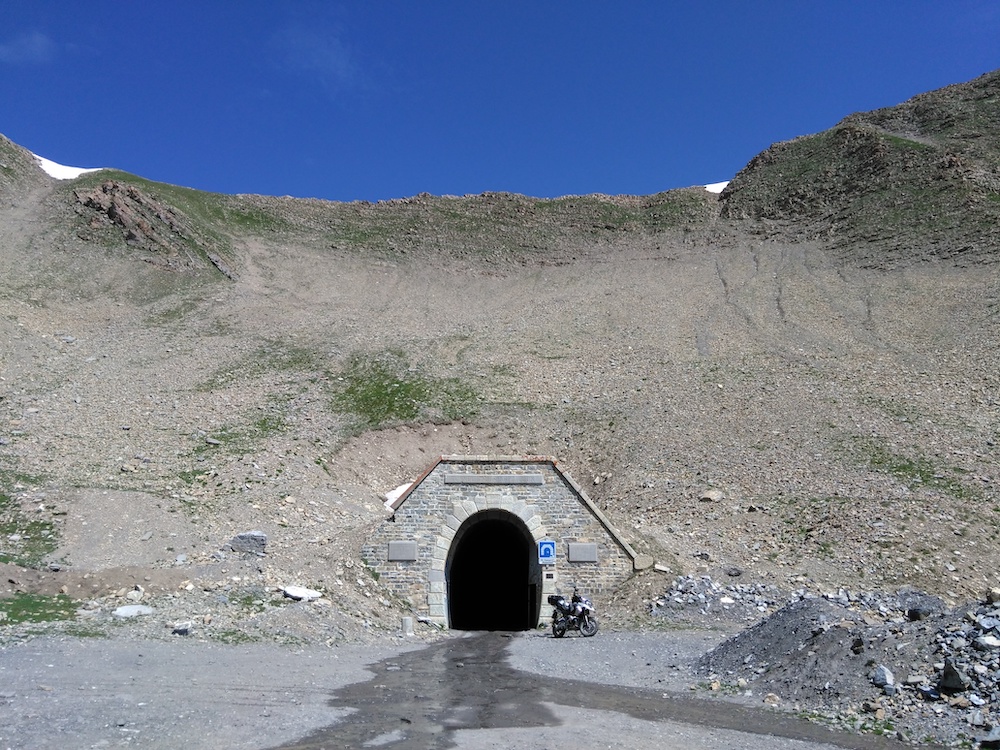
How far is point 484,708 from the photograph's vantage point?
1072 cm

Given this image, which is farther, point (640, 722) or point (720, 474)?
point (720, 474)

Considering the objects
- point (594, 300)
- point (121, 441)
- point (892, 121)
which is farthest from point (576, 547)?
point (892, 121)

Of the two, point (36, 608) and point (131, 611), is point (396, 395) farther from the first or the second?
point (36, 608)

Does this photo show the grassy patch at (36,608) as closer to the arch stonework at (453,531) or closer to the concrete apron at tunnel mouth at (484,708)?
the concrete apron at tunnel mouth at (484,708)

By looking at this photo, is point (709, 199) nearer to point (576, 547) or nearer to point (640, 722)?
point (576, 547)

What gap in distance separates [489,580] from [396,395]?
10308 millimetres

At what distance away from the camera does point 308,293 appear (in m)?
53.1

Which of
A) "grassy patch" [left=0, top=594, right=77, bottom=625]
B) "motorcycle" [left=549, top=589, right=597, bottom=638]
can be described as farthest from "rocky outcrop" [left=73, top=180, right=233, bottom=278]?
"motorcycle" [left=549, top=589, right=597, bottom=638]

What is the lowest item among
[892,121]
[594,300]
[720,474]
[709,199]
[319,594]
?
[319,594]

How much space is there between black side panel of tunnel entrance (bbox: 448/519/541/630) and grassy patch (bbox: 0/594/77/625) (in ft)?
41.5

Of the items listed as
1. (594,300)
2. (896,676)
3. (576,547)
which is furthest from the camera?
(594,300)

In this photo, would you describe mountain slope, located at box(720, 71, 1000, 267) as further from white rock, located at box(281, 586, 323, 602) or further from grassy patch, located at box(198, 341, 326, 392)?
white rock, located at box(281, 586, 323, 602)

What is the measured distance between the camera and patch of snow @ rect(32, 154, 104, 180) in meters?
68.6

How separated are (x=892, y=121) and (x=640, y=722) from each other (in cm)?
7959
